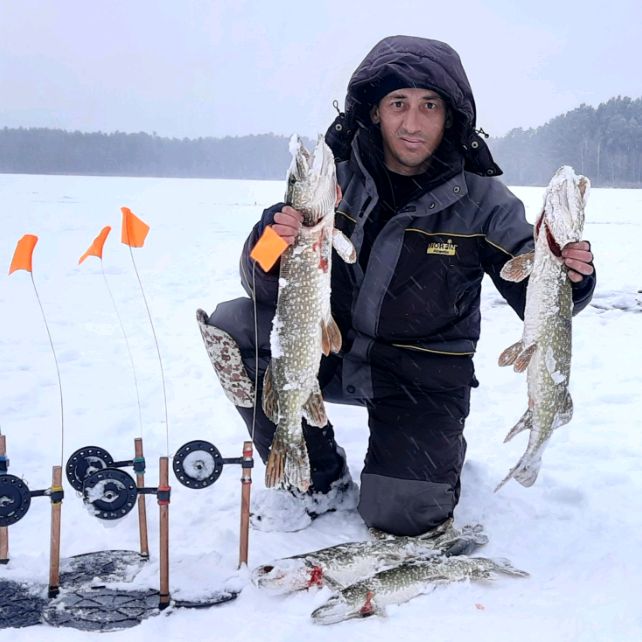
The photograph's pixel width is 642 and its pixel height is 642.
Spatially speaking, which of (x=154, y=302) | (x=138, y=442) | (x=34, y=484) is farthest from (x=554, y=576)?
(x=154, y=302)

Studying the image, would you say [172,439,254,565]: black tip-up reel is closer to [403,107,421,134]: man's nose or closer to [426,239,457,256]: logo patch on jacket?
[426,239,457,256]: logo patch on jacket

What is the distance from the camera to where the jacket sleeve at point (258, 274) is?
112 inches

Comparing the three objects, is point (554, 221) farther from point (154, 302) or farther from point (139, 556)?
point (154, 302)

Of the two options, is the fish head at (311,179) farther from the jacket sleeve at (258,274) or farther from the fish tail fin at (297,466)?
the fish tail fin at (297,466)

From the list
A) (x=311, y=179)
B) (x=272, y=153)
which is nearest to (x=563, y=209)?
(x=311, y=179)

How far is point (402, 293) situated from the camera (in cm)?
339

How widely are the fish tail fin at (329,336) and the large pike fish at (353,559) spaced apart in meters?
0.83

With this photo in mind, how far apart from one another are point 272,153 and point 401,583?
107420 mm

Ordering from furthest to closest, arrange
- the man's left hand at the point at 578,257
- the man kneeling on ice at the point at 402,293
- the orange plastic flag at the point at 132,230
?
the man kneeling on ice at the point at 402,293
the man's left hand at the point at 578,257
the orange plastic flag at the point at 132,230

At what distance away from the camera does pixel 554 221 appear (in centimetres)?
253

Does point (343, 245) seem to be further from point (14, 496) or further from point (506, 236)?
point (14, 496)

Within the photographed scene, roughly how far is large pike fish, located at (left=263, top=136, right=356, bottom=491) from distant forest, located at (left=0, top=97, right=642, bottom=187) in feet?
213

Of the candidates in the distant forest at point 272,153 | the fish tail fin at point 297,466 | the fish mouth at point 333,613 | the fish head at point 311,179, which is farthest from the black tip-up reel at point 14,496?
the distant forest at point 272,153

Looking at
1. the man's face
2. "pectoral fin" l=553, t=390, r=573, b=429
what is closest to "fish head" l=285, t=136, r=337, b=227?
the man's face
